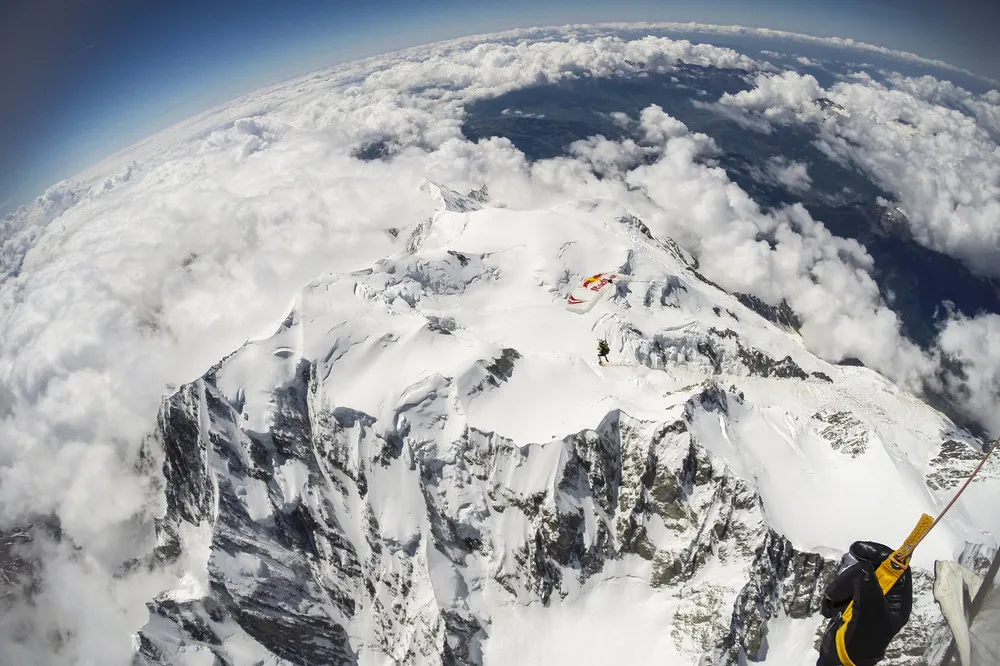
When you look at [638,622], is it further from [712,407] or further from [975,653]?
[975,653]

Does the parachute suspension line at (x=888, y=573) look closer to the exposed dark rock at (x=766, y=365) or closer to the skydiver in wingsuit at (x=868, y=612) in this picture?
the skydiver in wingsuit at (x=868, y=612)

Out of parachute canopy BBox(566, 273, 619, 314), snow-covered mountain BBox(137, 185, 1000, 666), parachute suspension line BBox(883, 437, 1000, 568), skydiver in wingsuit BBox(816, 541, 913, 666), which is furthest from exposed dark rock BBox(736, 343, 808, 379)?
parachute suspension line BBox(883, 437, 1000, 568)

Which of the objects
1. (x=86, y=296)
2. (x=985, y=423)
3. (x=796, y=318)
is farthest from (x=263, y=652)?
(x=796, y=318)

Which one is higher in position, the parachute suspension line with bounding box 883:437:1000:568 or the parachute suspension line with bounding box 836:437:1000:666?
the parachute suspension line with bounding box 883:437:1000:568

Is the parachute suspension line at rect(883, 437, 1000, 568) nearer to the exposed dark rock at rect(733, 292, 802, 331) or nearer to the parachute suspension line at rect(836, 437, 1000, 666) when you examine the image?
the parachute suspension line at rect(836, 437, 1000, 666)

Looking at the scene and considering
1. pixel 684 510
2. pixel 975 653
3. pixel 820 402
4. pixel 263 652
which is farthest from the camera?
pixel 263 652

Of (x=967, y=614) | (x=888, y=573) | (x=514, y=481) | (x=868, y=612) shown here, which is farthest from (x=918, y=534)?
(x=514, y=481)
